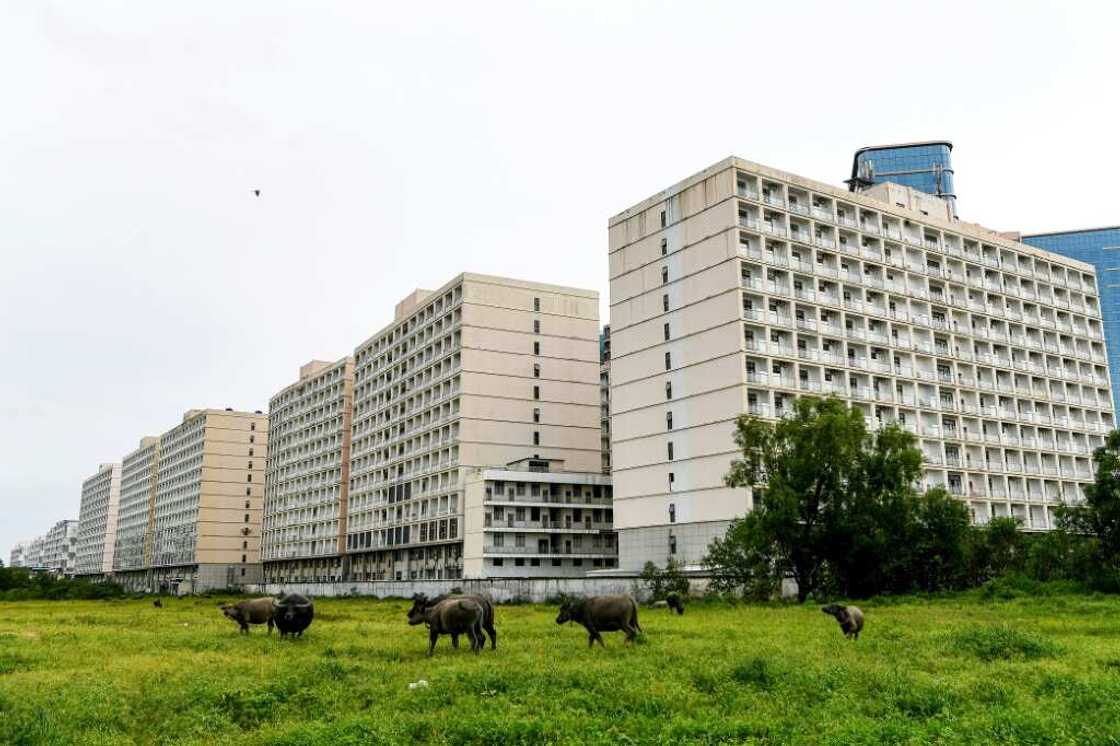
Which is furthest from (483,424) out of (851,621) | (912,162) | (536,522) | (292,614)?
(912,162)

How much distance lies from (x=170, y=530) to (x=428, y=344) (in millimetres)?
108601

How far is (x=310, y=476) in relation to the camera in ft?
453

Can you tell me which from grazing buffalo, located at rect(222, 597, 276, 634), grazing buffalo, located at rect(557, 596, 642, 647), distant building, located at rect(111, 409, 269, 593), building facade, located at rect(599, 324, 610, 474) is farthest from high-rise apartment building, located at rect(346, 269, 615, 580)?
distant building, located at rect(111, 409, 269, 593)

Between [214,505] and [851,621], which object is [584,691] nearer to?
[851,621]

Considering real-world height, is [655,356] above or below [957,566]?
above

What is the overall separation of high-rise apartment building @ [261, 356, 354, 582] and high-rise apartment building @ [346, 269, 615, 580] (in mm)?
16343

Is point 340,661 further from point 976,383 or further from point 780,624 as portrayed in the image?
point 976,383

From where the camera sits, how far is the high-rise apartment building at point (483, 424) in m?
90.3

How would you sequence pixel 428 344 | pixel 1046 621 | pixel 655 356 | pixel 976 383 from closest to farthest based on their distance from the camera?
pixel 1046 621
pixel 655 356
pixel 976 383
pixel 428 344

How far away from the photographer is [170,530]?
184 metres

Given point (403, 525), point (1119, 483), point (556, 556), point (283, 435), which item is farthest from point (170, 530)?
point (1119, 483)

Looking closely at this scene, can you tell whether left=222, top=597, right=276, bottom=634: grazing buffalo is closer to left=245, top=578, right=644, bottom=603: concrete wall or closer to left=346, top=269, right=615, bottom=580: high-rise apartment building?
left=245, top=578, right=644, bottom=603: concrete wall

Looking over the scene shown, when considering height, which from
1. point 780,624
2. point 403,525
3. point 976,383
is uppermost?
point 976,383

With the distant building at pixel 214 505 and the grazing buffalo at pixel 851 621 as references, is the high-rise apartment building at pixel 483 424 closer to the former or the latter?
the grazing buffalo at pixel 851 621
